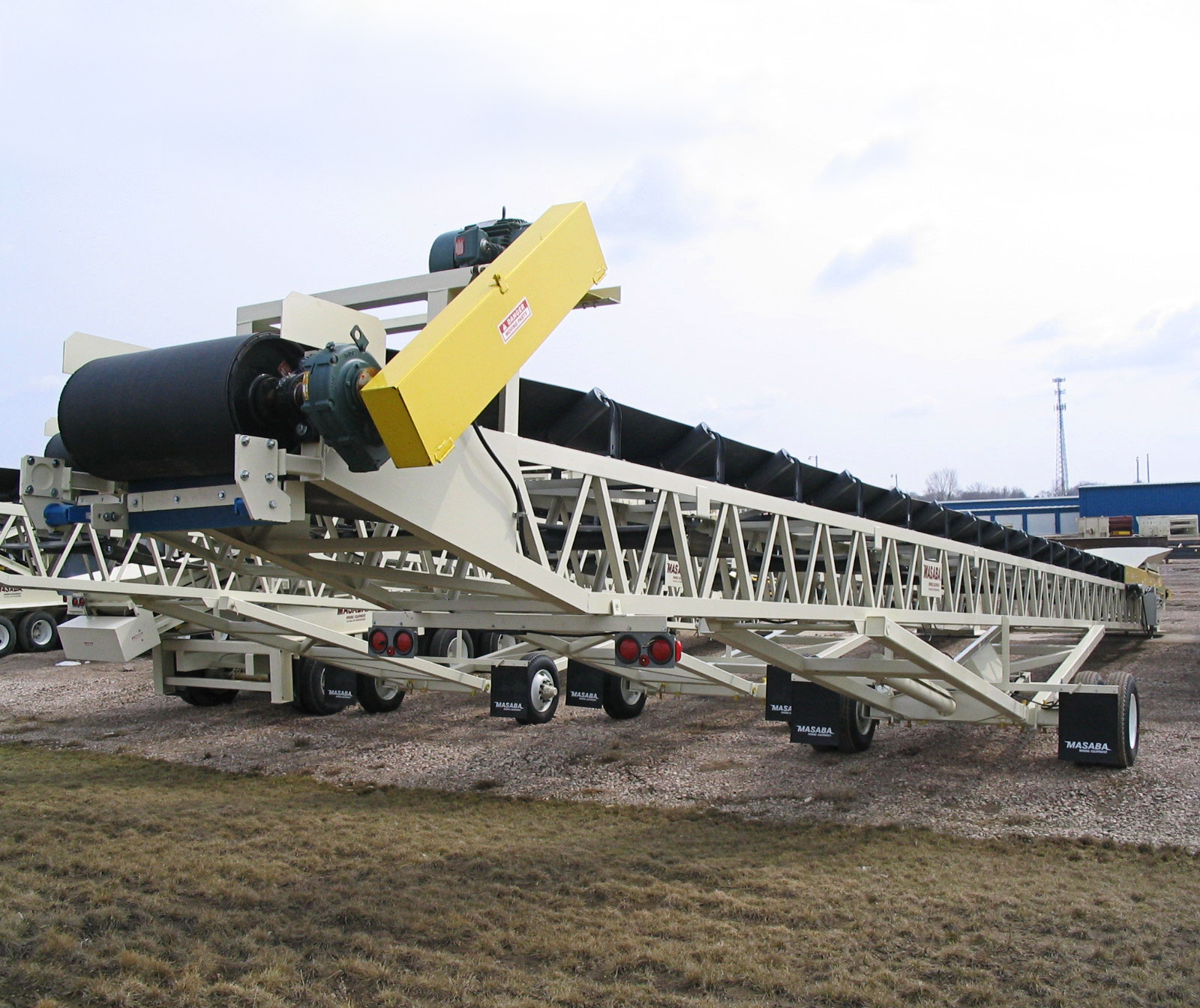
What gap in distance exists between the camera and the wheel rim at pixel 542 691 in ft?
31.4

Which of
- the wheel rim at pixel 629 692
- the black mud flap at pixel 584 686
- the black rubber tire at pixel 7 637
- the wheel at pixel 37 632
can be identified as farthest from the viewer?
the wheel at pixel 37 632

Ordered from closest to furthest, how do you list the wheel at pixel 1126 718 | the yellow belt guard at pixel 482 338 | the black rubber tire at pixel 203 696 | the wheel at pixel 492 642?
the yellow belt guard at pixel 482 338 < the wheel at pixel 1126 718 < the black rubber tire at pixel 203 696 < the wheel at pixel 492 642

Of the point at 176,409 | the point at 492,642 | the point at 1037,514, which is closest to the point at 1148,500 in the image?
the point at 1037,514

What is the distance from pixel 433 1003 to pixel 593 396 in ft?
9.78

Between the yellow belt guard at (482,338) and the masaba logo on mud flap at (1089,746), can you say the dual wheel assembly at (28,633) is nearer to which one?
the masaba logo on mud flap at (1089,746)

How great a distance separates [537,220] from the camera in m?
4.37

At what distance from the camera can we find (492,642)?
14133 millimetres

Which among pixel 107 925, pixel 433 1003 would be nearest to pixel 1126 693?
pixel 433 1003

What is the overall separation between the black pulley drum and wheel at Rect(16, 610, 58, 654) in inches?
727

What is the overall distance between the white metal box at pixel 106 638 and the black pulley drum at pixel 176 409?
23.7 ft

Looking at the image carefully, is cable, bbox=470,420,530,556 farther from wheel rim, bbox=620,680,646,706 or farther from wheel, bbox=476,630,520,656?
wheel, bbox=476,630,520,656

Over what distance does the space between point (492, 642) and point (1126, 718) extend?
8433 millimetres

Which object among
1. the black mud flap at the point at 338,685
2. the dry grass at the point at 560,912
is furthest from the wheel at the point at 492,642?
the dry grass at the point at 560,912

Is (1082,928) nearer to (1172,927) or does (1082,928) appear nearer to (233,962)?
(1172,927)
